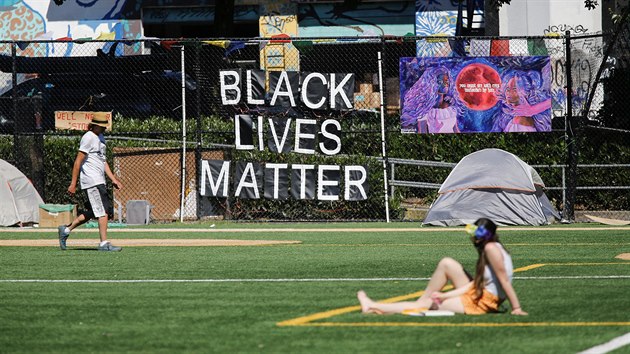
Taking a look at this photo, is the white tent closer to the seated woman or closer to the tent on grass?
the tent on grass

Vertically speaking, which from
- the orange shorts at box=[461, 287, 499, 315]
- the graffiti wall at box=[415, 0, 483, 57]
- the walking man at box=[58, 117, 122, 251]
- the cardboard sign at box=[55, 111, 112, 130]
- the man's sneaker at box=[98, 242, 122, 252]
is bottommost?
the man's sneaker at box=[98, 242, 122, 252]

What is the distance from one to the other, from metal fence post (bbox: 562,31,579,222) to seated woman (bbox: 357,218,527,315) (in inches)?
492

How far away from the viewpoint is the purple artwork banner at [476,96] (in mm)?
21938

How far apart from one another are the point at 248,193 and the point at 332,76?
258 centimetres

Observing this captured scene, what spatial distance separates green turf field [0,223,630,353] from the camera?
8.32 meters

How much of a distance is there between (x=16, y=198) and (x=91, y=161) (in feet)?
21.1

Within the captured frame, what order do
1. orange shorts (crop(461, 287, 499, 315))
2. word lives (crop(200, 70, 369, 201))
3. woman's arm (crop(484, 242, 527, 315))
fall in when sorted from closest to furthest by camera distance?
woman's arm (crop(484, 242, 527, 315)) → orange shorts (crop(461, 287, 499, 315)) → word lives (crop(200, 70, 369, 201))

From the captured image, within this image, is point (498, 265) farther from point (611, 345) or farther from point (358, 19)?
point (358, 19)

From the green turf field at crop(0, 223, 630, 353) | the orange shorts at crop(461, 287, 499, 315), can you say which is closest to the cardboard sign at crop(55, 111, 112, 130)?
the green turf field at crop(0, 223, 630, 353)

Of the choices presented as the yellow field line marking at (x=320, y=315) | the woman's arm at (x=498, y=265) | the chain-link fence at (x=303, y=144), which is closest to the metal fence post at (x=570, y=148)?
the chain-link fence at (x=303, y=144)

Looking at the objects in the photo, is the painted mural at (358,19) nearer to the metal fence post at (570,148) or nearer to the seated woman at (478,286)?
the metal fence post at (570,148)

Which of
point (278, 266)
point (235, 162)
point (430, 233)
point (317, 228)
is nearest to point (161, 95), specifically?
point (235, 162)

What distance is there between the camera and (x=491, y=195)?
67.3 feet

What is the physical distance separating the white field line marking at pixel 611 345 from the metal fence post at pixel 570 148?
44.1ft
